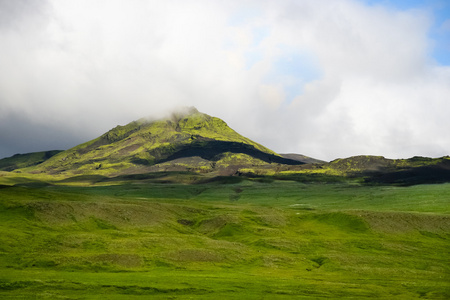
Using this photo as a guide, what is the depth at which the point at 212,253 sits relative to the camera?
11544cm

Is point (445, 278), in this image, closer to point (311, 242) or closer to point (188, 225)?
point (311, 242)

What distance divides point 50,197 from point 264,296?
417 feet

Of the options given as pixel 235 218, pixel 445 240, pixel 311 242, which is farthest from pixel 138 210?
pixel 445 240

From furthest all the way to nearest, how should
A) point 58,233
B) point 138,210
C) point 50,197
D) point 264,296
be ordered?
point 50,197
point 138,210
point 58,233
point 264,296

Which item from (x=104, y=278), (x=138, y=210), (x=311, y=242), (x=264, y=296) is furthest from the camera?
(x=138, y=210)

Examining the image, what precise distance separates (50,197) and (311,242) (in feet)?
342

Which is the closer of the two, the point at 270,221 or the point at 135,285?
the point at 135,285

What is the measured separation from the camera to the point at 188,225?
165 metres

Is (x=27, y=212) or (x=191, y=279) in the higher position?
(x=27, y=212)

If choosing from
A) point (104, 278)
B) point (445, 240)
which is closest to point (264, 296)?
point (104, 278)

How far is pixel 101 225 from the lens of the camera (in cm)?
14325

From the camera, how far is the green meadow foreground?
3142 inches

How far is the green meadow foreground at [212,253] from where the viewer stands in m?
79.8

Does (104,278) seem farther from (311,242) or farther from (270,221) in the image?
(270,221)
